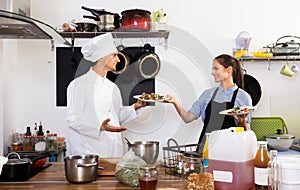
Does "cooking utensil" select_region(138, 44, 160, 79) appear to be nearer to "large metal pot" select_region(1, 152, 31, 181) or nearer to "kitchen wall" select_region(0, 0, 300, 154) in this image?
"kitchen wall" select_region(0, 0, 300, 154)

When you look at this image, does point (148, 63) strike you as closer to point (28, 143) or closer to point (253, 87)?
point (253, 87)

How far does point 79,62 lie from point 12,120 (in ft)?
2.33

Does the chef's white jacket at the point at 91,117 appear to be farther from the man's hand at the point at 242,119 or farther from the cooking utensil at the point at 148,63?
the man's hand at the point at 242,119

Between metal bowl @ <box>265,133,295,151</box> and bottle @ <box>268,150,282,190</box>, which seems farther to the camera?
metal bowl @ <box>265,133,295,151</box>

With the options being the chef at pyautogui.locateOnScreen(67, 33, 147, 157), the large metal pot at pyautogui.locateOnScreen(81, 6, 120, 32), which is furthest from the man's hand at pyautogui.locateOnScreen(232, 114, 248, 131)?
the large metal pot at pyautogui.locateOnScreen(81, 6, 120, 32)

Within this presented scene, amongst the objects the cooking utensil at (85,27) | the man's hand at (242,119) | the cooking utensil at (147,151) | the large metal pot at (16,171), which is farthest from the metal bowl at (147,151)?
the cooking utensil at (85,27)

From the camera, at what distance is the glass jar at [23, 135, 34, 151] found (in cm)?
262

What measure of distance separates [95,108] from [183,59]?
3.07ft

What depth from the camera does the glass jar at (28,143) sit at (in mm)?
2615

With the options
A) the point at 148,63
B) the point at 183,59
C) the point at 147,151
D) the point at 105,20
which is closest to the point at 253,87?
the point at 183,59

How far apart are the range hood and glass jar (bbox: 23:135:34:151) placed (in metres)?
0.83

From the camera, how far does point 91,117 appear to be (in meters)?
2.37

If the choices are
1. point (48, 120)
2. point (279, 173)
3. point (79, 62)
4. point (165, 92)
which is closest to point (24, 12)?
point (79, 62)

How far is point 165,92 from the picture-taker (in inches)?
116
